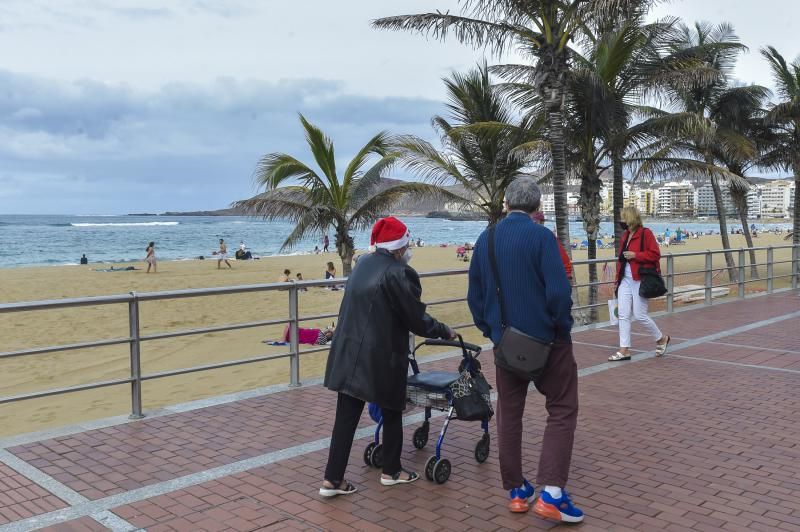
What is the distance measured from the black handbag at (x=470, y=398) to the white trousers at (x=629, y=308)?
4.47m

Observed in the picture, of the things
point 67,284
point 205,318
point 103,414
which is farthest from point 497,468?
point 67,284

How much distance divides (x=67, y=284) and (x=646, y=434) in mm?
29571

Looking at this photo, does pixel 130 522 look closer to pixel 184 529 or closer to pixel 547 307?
pixel 184 529

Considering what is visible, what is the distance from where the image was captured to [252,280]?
33906mm

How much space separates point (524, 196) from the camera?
4234mm

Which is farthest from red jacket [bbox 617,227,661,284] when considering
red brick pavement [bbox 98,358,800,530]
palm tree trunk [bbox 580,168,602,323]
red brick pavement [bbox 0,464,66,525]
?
palm tree trunk [bbox 580,168,602,323]

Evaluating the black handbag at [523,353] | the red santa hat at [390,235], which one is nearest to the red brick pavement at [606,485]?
the black handbag at [523,353]

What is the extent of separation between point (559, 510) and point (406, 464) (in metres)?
1.32

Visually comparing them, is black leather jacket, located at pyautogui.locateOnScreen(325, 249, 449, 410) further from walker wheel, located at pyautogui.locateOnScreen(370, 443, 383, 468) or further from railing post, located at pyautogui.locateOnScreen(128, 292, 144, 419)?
railing post, located at pyautogui.locateOnScreen(128, 292, 144, 419)

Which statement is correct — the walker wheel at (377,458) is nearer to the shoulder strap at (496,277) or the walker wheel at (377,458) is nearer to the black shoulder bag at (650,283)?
the shoulder strap at (496,277)

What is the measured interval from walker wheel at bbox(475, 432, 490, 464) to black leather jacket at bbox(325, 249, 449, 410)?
3.02 ft

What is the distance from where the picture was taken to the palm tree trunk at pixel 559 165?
14643mm

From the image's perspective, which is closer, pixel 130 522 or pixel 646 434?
pixel 130 522

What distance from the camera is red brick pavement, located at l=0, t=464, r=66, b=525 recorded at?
167 inches
